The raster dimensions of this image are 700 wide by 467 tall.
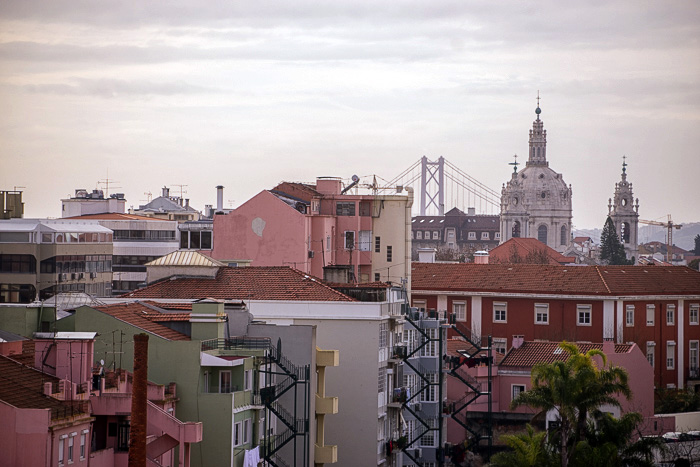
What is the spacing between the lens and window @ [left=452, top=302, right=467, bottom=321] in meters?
86.2

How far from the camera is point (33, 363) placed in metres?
34.6

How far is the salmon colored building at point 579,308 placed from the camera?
83.9 m

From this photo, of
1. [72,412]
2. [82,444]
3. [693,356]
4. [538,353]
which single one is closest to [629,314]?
[693,356]

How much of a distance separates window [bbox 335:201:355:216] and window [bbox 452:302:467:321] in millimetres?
11679

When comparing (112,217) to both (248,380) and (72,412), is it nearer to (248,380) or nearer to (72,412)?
(248,380)

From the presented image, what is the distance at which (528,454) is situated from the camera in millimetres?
47125

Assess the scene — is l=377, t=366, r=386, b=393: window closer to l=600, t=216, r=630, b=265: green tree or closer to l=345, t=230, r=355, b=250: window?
l=345, t=230, r=355, b=250: window

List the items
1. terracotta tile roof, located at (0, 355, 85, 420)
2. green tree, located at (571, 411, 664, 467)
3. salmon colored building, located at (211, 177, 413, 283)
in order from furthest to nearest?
salmon colored building, located at (211, 177, 413, 283), green tree, located at (571, 411, 664, 467), terracotta tile roof, located at (0, 355, 85, 420)

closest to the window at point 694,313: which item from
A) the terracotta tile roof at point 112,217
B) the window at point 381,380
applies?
the terracotta tile roof at point 112,217

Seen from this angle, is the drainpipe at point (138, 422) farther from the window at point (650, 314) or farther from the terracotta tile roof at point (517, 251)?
the terracotta tile roof at point (517, 251)

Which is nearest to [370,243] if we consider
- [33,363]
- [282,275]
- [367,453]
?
[282,275]

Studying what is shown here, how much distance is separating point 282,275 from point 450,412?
1039 centimetres

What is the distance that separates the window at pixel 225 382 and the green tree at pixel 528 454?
1231 centimetres

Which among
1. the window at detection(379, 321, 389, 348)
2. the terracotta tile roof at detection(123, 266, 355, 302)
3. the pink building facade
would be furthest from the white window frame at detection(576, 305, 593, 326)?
the pink building facade
